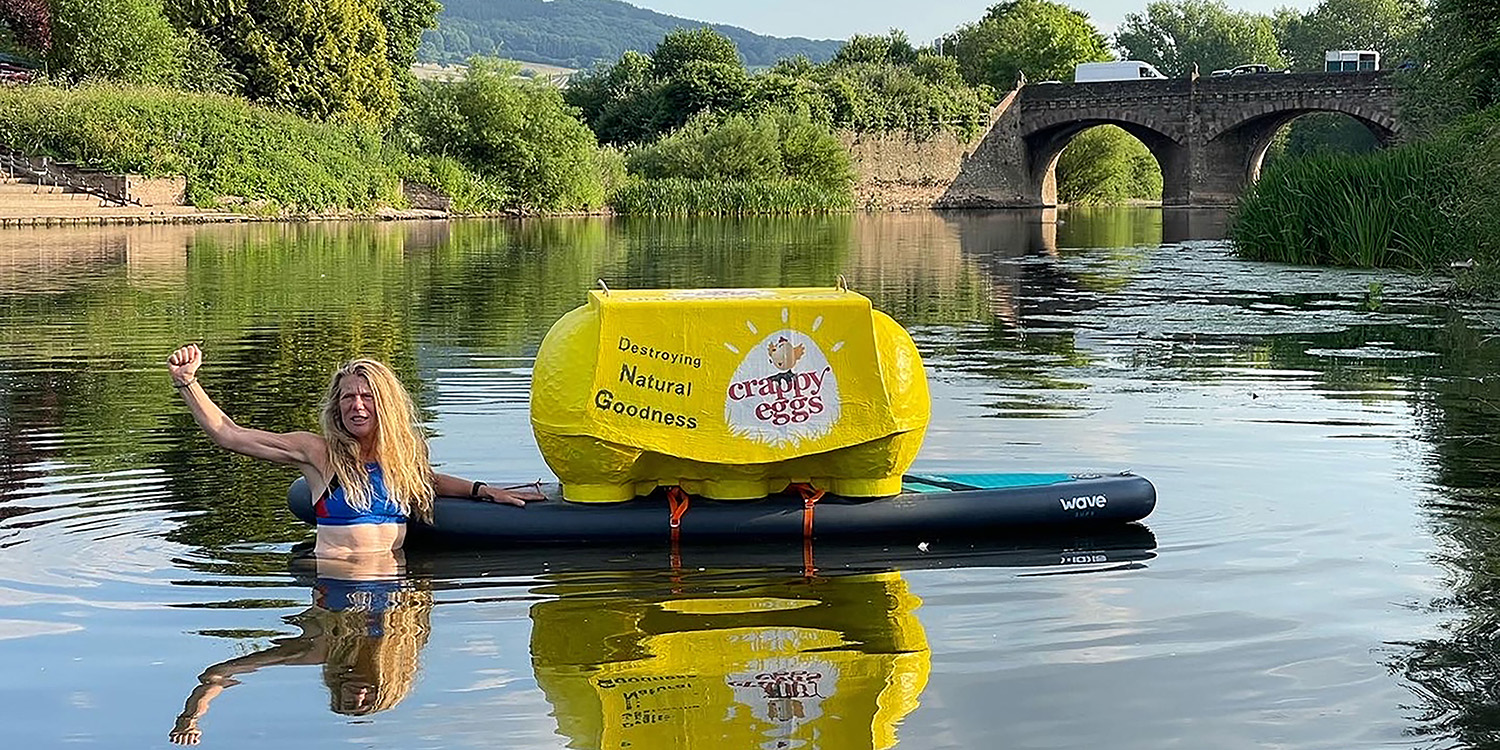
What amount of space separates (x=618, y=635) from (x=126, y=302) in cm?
1289

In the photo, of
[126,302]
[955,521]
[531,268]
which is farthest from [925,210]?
[955,521]

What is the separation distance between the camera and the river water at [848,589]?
4.88m

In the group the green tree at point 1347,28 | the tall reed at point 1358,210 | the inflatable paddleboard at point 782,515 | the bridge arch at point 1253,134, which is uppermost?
the green tree at point 1347,28

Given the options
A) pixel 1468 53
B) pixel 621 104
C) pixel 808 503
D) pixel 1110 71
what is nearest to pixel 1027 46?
pixel 1110 71

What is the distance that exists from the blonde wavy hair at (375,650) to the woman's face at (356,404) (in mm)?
626

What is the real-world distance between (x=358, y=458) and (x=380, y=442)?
0.34 feet

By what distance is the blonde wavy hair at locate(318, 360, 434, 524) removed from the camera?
6594 millimetres

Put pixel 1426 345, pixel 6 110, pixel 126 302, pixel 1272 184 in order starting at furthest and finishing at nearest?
pixel 6 110 < pixel 1272 184 < pixel 126 302 < pixel 1426 345

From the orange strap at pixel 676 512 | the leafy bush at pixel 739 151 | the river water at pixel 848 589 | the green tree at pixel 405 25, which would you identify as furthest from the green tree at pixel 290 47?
the orange strap at pixel 676 512

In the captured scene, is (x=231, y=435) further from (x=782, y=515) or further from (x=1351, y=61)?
(x=1351, y=61)

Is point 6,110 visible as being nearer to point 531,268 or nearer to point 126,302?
point 531,268

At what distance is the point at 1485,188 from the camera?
1188 cm

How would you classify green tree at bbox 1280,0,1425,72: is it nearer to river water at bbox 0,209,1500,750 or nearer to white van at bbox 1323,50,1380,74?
white van at bbox 1323,50,1380,74

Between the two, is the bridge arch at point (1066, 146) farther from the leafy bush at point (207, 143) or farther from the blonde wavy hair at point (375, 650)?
the blonde wavy hair at point (375, 650)
